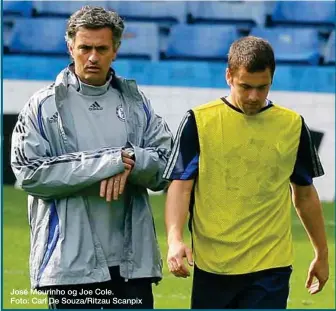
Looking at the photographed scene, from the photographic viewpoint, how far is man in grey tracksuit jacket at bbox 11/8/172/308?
4.12m

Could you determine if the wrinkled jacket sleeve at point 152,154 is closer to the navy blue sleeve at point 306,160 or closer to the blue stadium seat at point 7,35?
the navy blue sleeve at point 306,160

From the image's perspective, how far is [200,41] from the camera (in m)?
12.7

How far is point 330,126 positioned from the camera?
12.4m

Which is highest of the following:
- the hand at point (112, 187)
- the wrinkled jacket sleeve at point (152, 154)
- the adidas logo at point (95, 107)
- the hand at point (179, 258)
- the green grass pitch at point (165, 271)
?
the adidas logo at point (95, 107)

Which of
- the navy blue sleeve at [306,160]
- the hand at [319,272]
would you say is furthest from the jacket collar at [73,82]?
the hand at [319,272]

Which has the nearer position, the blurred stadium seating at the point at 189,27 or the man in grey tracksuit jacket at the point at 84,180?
the man in grey tracksuit jacket at the point at 84,180

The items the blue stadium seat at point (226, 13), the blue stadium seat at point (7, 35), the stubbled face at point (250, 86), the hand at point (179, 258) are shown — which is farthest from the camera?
the blue stadium seat at point (226, 13)

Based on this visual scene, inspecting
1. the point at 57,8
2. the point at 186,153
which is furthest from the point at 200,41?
the point at 186,153

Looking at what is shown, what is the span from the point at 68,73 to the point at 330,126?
27.7 ft

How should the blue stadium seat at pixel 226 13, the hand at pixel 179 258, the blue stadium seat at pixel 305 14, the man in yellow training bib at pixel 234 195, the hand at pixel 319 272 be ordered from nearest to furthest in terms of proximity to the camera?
1. the hand at pixel 179 258
2. the man in yellow training bib at pixel 234 195
3. the hand at pixel 319 272
4. the blue stadium seat at pixel 226 13
5. the blue stadium seat at pixel 305 14

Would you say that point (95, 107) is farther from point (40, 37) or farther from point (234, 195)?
point (40, 37)

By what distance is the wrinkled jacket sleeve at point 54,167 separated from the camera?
4105mm

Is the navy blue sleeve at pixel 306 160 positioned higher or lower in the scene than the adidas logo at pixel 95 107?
lower

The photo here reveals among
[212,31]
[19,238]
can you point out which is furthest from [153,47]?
[19,238]
